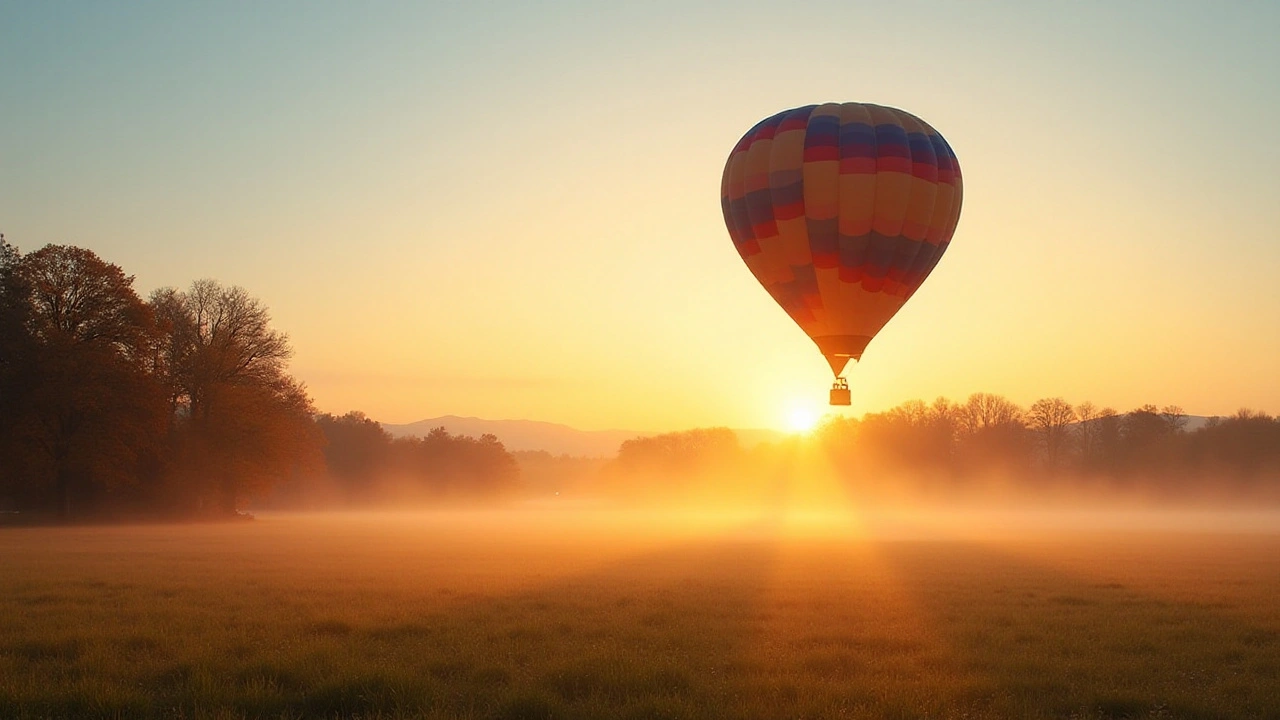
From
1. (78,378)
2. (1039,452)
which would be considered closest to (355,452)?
(78,378)

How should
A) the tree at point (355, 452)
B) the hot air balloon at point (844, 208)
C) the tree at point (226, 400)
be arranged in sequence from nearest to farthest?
the hot air balloon at point (844, 208) → the tree at point (226, 400) → the tree at point (355, 452)

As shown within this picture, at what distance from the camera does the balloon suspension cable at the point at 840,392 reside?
32031 millimetres

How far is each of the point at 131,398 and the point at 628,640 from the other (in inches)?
1621

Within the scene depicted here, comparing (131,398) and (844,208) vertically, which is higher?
(844,208)

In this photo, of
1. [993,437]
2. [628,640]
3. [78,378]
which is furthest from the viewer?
[993,437]

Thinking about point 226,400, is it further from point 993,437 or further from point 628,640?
point 993,437

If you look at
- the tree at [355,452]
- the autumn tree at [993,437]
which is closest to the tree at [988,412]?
the autumn tree at [993,437]

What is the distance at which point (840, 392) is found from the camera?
32.1 metres

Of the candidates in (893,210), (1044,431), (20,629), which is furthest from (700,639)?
(1044,431)

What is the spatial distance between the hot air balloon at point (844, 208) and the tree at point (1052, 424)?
94.9m

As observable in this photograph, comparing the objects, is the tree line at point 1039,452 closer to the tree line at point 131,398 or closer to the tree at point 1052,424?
the tree at point 1052,424

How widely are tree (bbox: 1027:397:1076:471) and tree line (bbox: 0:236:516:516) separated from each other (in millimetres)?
88510

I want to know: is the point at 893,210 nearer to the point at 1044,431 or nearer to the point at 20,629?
the point at 20,629

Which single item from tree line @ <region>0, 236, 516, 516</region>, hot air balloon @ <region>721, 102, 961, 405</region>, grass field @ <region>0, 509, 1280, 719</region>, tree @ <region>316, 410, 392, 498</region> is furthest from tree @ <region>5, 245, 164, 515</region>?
tree @ <region>316, 410, 392, 498</region>
